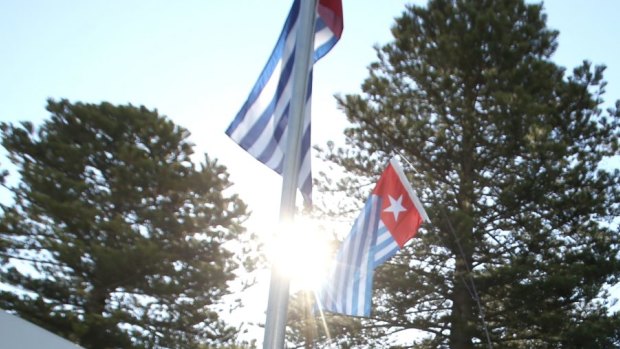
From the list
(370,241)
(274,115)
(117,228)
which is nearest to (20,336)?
(274,115)

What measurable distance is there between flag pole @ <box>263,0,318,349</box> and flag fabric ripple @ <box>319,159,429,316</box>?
6.20ft

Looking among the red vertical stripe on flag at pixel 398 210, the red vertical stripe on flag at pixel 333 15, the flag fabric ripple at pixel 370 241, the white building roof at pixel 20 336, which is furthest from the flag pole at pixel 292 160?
the white building roof at pixel 20 336

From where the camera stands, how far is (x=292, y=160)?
4.75 m

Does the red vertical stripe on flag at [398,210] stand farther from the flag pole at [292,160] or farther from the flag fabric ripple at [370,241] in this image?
the flag pole at [292,160]

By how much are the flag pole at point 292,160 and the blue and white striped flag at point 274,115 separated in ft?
0.56

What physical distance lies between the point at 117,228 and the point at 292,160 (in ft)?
43.9

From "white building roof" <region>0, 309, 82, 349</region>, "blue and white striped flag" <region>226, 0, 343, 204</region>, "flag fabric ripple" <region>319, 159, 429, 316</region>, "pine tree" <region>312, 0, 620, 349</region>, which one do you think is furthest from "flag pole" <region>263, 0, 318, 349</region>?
"pine tree" <region>312, 0, 620, 349</region>

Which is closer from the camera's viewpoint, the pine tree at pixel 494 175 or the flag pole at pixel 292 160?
the flag pole at pixel 292 160

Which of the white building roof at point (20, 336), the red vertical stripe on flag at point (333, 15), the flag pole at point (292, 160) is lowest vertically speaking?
the white building roof at point (20, 336)

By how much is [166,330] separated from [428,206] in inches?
299

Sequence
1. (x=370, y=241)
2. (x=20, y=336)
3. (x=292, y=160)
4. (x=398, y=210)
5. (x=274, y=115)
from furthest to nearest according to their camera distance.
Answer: (x=398, y=210) → (x=370, y=241) → (x=20, y=336) → (x=274, y=115) → (x=292, y=160)

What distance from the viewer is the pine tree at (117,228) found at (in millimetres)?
16906

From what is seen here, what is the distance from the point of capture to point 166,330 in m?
17.5

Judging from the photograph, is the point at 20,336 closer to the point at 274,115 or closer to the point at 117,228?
the point at 274,115
